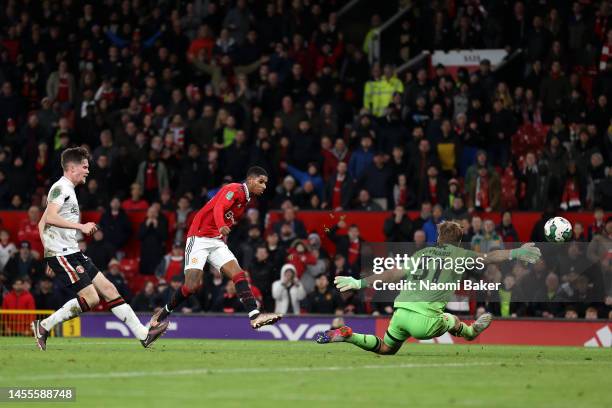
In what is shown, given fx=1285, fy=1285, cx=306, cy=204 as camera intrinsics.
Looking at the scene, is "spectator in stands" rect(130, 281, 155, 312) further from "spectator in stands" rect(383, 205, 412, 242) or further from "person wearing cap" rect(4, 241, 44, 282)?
"spectator in stands" rect(383, 205, 412, 242)

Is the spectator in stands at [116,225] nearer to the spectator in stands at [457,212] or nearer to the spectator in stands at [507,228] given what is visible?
the spectator in stands at [457,212]

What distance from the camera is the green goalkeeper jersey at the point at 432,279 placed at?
1397 cm

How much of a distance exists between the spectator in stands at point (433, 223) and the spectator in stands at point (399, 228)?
1.08ft

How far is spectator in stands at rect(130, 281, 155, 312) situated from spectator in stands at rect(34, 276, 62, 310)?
1398 mm

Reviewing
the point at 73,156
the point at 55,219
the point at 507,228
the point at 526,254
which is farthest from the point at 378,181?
the point at 55,219

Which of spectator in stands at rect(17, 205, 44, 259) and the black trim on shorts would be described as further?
spectator in stands at rect(17, 205, 44, 259)

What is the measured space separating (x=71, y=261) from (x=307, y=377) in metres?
4.40

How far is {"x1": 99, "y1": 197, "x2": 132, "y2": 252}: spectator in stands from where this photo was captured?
25109mm

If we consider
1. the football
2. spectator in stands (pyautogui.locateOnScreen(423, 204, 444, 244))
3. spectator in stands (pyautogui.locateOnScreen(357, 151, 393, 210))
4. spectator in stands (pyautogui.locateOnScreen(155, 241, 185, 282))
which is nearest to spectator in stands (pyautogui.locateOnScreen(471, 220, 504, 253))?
spectator in stands (pyautogui.locateOnScreen(423, 204, 444, 244))

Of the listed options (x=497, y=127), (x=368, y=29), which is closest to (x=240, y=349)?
(x=497, y=127)

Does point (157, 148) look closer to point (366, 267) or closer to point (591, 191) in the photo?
point (366, 267)

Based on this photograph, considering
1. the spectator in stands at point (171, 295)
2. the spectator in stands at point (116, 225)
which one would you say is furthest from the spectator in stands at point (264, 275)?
the spectator in stands at point (116, 225)

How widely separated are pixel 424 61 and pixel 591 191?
6269mm

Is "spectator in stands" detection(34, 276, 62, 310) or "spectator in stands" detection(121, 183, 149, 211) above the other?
"spectator in stands" detection(121, 183, 149, 211)
